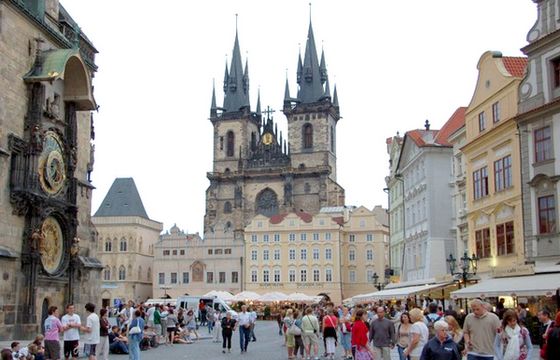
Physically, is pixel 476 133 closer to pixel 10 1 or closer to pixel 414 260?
pixel 414 260

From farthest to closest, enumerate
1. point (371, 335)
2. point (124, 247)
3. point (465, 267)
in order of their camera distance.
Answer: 1. point (124, 247)
2. point (465, 267)
3. point (371, 335)

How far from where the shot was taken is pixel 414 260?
45.4 m

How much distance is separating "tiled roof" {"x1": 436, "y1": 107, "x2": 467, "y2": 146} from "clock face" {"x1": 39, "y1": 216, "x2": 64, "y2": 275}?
2415 cm

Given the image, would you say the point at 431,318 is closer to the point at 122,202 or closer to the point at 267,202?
the point at 122,202

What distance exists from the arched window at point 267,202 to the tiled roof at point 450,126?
5155 centimetres

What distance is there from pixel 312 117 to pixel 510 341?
3525 inches

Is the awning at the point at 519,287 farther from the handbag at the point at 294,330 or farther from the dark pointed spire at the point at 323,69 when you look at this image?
the dark pointed spire at the point at 323,69

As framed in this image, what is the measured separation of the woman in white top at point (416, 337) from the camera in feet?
37.6

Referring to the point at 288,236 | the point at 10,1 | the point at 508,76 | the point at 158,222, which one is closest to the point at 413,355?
the point at 10,1

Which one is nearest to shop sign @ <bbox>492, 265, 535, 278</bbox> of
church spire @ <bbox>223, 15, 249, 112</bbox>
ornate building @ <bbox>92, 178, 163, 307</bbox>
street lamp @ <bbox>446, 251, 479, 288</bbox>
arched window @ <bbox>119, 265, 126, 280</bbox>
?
street lamp @ <bbox>446, 251, 479, 288</bbox>

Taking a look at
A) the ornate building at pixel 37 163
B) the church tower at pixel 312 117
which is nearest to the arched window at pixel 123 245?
the church tower at pixel 312 117

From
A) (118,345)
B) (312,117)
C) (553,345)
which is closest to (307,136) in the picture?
(312,117)

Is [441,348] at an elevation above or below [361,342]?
above

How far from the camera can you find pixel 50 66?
2323cm
